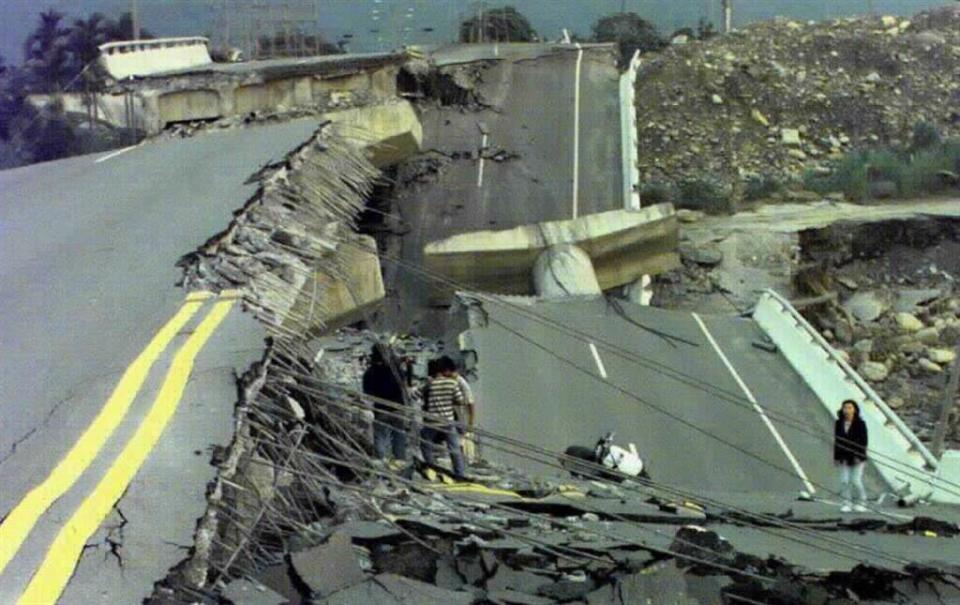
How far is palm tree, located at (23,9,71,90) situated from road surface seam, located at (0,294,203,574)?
29049 millimetres

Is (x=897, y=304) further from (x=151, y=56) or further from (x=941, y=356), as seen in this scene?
(x=151, y=56)

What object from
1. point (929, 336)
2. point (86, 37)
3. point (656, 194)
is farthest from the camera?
point (86, 37)

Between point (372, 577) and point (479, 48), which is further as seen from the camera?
point (479, 48)

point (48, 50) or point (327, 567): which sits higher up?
point (48, 50)

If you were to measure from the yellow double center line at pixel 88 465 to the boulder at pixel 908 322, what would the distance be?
959 inches

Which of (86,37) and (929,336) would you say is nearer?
(929,336)

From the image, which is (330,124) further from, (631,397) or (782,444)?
(782,444)

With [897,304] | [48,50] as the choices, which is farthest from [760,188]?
[48,50]

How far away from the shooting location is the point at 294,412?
23.5 ft

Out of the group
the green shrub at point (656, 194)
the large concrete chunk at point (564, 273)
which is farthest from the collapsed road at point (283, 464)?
the green shrub at point (656, 194)

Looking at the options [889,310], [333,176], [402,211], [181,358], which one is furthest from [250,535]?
[889,310]

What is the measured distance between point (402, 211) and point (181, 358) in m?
23.2

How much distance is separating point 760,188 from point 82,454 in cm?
3713

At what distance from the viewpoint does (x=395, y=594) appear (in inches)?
209
